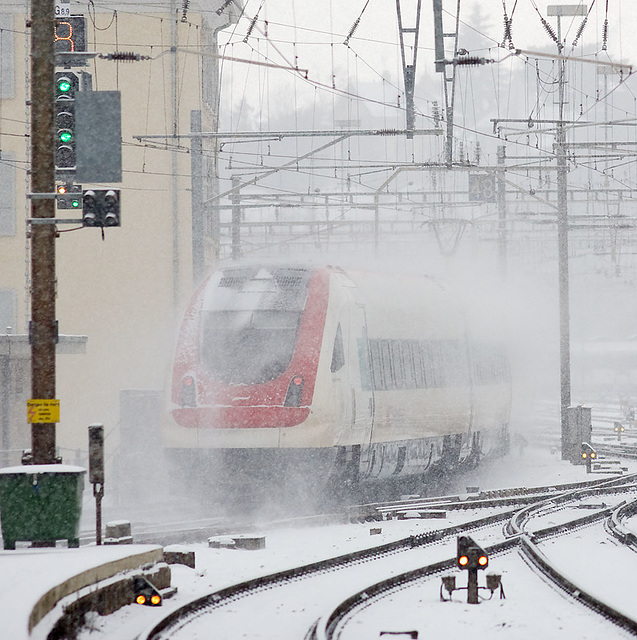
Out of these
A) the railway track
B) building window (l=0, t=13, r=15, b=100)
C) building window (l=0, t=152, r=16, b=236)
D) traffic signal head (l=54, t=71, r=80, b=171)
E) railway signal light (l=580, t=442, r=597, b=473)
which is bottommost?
railway signal light (l=580, t=442, r=597, b=473)

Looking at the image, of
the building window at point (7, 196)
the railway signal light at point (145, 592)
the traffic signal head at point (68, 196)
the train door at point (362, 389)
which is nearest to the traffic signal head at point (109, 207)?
the traffic signal head at point (68, 196)

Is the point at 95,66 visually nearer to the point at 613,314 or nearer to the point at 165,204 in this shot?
the point at 165,204

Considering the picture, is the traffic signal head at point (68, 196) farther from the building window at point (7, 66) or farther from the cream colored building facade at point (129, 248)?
the building window at point (7, 66)

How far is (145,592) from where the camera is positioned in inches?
383

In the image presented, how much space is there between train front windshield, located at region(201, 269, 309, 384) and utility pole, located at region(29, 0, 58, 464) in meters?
4.76

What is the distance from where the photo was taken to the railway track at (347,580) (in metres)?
9.17

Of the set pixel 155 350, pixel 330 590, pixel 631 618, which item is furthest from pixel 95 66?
pixel 631 618

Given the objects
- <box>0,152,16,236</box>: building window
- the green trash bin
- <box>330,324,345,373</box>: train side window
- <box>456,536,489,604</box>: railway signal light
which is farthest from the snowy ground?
<box>0,152,16,236</box>: building window

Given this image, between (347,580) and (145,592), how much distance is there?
249cm

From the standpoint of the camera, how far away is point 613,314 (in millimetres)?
82000

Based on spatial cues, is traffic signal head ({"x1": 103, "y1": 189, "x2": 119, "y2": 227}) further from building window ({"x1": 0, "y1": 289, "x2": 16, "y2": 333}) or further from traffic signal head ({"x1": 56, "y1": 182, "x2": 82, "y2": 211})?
building window ({"x1": 0, "y1": 289, "x2": 16, "y2": 333})

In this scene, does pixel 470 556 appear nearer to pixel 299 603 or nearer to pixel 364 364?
pixel 299 603

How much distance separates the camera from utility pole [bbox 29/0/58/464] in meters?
12.5

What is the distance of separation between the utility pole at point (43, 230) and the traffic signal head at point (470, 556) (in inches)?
166
